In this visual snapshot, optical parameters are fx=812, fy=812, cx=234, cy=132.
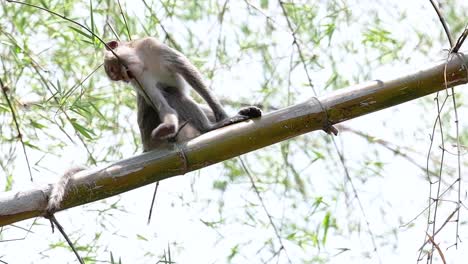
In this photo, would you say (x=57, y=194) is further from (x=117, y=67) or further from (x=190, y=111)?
(x=117, y=67)

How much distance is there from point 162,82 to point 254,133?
1465mm

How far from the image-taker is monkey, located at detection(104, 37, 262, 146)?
14.1 feet

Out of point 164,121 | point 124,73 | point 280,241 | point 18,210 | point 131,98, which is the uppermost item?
point 131,98

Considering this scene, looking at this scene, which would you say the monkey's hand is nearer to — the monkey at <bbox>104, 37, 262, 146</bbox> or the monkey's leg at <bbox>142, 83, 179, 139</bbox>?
the monkey at <bbox>104, 37, 262, 146</bbox>

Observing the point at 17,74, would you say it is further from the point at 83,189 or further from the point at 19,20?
the point at 83,189

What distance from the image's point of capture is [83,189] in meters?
3.05

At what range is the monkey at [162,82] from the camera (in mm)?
4285

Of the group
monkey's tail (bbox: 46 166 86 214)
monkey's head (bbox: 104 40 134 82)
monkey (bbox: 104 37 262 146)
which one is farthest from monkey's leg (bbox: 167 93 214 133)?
monkey's tail (bbox: 46 166 86 214)

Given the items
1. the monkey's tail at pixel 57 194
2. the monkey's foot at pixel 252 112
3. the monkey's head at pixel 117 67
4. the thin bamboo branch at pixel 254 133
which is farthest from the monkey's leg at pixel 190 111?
the monkey's tail at pixel 57 194

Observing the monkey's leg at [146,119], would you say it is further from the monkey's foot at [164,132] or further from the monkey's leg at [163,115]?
the monkey's foot at [164,132]

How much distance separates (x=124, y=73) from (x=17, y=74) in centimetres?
69

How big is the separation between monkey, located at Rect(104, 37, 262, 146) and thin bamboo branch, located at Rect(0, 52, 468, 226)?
3.38ft

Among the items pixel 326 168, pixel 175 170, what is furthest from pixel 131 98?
pixel 175 170

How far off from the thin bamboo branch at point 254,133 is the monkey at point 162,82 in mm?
1029
